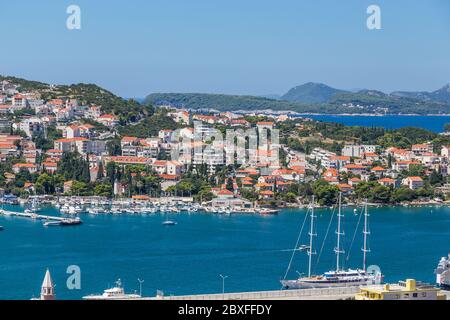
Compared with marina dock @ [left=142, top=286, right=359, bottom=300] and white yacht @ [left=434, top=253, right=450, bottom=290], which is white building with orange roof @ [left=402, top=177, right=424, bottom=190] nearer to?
white yacht @ [left=434, top=253, right=450, bottom=290]

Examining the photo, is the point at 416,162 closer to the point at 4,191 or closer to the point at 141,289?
the point at 4,191

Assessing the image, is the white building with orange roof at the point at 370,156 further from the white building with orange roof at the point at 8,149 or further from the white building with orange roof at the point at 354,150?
the white building with orange roof at the point at 8,149

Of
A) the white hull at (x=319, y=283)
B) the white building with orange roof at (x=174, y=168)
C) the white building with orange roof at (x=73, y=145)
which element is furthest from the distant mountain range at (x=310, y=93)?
the white hull at (x=319, y=283)

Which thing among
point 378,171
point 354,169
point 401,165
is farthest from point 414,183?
point 401,165

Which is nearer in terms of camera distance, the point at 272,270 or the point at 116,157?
the point at 272,270

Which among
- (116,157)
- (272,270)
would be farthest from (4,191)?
(272,270)

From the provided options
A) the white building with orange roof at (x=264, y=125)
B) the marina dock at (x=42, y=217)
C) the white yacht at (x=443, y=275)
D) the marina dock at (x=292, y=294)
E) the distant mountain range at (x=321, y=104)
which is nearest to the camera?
the marina dock at (x=292, y=294)

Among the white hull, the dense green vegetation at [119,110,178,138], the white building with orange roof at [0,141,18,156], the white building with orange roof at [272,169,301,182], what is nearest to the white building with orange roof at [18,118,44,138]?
the white building with orange roof at [0,141,18,156]
